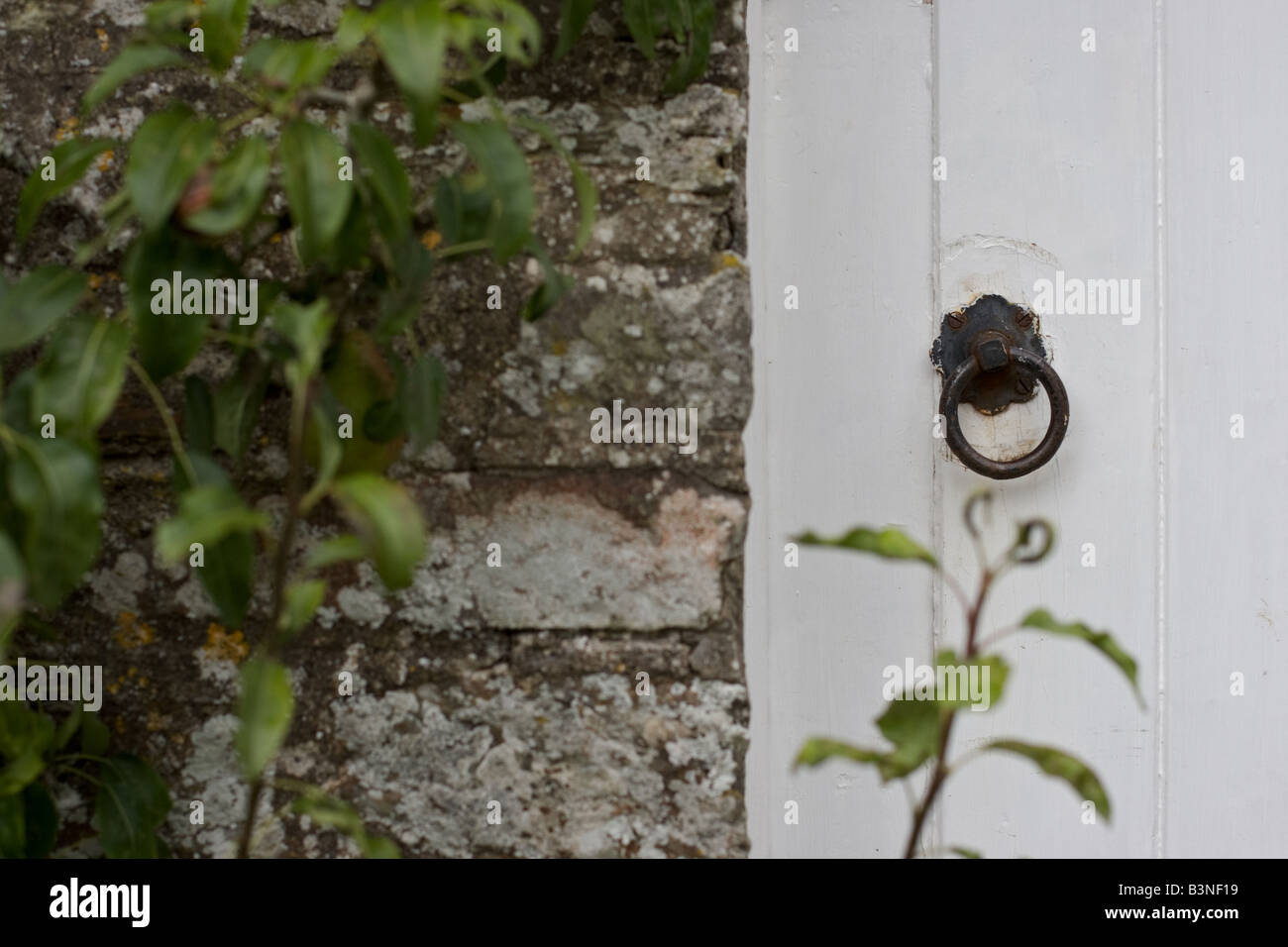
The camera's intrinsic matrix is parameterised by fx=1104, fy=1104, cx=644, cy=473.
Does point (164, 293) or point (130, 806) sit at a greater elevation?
point (164, 293)

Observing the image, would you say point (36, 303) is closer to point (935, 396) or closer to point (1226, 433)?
point (935, 396)

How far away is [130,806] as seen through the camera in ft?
3.64

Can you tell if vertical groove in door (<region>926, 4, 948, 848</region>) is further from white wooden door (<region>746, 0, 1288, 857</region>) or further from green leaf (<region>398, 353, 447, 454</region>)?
green leaf (<region>398, 353, 447, 454</region>)

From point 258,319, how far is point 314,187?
0.27 meters

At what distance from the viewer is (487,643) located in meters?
1.19

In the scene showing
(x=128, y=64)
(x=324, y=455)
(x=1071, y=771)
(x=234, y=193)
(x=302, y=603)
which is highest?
(x=128, y=64)

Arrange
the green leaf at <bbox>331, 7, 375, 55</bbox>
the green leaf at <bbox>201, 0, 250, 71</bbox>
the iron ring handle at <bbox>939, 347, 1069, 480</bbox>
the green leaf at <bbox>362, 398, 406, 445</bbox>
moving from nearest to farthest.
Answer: the green leaf at <bbox>331, 7, 375, 55</bbox> < the green leaf at <bbox>201, 0, 250, 71</bbox> < the green leaf at <bbox>362, 398, 406, 445</bbox> < the iron ring handle at <bbox>939, 347, 1069, 480</bbox>

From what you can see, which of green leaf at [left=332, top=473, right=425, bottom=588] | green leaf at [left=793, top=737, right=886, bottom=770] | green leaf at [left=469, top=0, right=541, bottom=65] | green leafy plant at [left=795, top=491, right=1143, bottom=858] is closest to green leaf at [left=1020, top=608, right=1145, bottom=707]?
green leafy plant at [left=795, top=491, right=1143, bottom=858]

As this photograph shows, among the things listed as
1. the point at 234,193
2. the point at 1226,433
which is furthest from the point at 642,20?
the point at 1226,433

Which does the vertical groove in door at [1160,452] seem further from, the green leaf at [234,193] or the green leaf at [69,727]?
the green leaf at [69,727]

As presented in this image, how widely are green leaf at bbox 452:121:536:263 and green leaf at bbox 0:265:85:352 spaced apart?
0.37 metres

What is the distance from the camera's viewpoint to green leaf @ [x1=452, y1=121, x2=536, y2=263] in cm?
91

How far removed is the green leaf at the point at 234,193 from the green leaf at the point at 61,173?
0.19 m
